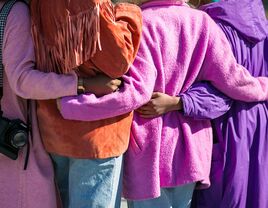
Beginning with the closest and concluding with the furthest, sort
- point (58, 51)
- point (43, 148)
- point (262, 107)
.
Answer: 1. point (58, 51)
2. point (43, 148)
3. point (262, 107)

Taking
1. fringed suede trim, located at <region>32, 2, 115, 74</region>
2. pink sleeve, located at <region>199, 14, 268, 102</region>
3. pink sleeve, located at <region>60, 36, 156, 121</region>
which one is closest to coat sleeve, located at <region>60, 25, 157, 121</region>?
pink sleeve, located at <region>60, 36, 156, 121</region>

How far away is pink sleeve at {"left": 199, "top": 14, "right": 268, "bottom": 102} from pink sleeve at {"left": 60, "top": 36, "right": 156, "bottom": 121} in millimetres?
286

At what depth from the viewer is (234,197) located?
8.28ft

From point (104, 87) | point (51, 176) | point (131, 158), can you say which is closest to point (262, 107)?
point (131, 158)

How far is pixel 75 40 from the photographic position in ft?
6.73

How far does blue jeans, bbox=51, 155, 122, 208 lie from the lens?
2.19 m

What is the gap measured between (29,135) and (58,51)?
1.17ft

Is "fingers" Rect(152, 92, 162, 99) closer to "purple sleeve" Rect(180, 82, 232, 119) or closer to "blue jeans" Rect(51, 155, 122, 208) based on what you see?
"purple sleeve" Rect(180, 82, 232, 119)

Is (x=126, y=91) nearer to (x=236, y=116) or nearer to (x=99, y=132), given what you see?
(x=99, y=132)

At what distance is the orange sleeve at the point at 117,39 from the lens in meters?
2.04

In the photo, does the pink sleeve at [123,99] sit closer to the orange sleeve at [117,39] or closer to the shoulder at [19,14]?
the orange sleeve at [117,39]

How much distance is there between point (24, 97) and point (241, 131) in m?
0.98

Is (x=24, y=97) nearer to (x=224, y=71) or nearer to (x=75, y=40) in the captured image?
(x=75, y=40)

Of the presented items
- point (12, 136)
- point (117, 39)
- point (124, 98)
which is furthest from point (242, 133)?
point (12, 136)
